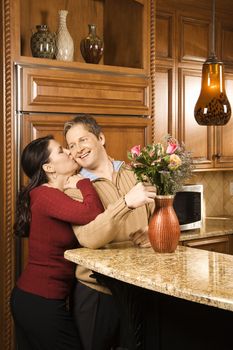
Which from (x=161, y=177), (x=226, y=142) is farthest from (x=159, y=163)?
(x=226, y=142)

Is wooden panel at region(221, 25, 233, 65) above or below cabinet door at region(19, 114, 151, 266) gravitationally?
above

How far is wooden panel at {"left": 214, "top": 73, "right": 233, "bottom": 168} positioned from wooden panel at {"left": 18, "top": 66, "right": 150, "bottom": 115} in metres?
1.12

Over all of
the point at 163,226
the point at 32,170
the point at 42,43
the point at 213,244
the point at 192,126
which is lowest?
the point at 213,244

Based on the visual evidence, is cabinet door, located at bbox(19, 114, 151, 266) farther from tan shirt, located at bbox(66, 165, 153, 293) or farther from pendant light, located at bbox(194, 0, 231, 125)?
tan shirt, located at bbox(66, 165, 153, 293)

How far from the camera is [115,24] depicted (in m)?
3.87

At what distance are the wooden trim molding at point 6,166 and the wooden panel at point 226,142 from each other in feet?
6.63

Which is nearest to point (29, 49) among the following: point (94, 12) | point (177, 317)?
point (94, 12)

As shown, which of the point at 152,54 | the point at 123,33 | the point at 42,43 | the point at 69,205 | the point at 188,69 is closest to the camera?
the point at 69,205

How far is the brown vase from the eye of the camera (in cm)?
208

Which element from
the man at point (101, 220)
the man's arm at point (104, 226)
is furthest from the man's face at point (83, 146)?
the man's arm at point (104, 226)

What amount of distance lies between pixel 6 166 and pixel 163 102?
1539 millimetres

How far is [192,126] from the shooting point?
4.37 metres

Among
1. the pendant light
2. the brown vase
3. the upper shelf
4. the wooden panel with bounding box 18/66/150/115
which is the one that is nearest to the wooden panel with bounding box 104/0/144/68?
the upper shelf

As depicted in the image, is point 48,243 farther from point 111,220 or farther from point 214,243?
point 214,243
